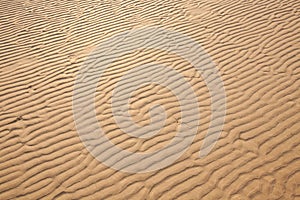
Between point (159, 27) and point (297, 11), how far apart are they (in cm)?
453

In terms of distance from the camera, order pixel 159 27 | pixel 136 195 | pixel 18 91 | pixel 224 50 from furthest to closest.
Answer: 1. pixel 159 27
2. pixel 224 50
3. pixel 18 91
4. pixel 136 195

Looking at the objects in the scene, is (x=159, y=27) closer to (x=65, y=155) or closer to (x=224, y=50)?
(x=224, y=50)

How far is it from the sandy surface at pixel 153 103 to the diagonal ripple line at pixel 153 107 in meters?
0.11

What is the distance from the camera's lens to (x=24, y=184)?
3.75m

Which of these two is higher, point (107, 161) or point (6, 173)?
point (6, 173)

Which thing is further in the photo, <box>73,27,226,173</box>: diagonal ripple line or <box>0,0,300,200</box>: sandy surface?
<box>73,27,226,173</box>: diagonal ripple line

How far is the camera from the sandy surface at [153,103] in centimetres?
380

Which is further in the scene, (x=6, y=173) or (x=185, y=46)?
(x=185, y=46)

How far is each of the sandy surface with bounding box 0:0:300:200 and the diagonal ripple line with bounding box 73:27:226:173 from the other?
0.37ft

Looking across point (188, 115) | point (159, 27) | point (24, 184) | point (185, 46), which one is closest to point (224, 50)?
point (185, 46)

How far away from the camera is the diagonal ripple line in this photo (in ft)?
13.7

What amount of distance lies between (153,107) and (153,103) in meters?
0.11

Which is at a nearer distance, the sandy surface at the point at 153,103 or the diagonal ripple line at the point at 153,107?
the sandy surface at the point at 153,103

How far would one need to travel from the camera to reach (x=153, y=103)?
5.09 metres
